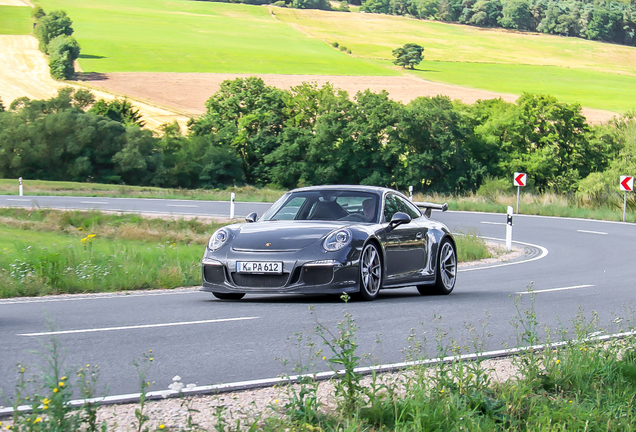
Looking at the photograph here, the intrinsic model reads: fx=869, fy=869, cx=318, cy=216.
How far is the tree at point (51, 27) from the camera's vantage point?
96125 millimetres

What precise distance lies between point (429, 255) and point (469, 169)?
186 ft

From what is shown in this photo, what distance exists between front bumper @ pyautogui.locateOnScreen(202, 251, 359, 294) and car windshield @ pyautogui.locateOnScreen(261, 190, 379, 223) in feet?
3.88

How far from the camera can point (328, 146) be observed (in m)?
68.1

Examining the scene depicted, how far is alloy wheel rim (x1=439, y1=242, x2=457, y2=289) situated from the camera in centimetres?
1189

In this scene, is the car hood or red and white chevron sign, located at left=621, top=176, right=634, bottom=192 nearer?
the car hood

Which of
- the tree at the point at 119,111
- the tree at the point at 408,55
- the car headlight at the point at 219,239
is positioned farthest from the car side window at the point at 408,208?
the tree at the point at 408,55

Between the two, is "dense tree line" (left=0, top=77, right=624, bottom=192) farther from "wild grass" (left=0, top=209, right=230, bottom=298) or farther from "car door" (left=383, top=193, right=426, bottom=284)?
"car door" (left=383, top=193, right=426, bottom=284)

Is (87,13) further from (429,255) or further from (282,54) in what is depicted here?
(429,255)

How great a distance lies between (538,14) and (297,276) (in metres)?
135

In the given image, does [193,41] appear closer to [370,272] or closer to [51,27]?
[51,27]

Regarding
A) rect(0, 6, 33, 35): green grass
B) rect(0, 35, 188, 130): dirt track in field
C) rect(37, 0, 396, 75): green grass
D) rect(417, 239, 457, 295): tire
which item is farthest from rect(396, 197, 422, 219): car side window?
rect(0, 6, 33, 35): green grass

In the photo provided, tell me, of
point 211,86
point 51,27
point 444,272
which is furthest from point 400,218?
point 51,27

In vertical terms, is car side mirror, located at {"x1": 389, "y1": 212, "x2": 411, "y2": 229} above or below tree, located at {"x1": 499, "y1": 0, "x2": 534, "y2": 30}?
below

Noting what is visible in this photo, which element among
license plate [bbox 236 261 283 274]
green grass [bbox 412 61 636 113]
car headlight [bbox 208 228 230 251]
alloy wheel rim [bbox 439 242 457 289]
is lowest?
alloy wheel rim [bbox 439 242 457 289]
